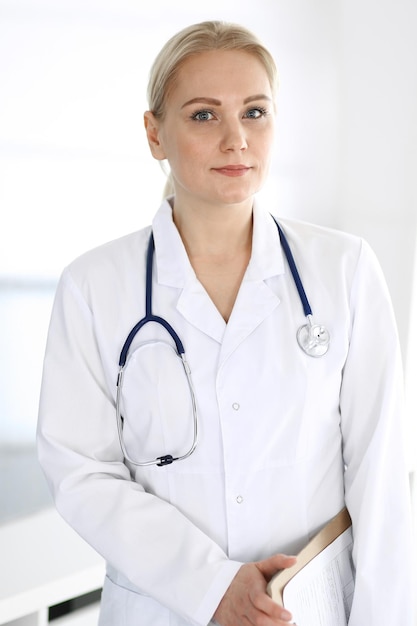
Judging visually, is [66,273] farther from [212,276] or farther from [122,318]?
[212,276]

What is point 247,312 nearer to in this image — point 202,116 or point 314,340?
Result: point 314,340

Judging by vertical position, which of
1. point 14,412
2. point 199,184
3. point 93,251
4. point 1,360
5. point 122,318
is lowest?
point 14,412

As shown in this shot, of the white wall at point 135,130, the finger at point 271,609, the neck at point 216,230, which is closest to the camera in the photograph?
the finger at point 271,609

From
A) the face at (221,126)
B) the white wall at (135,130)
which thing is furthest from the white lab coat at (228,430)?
the white wall at (135,130)

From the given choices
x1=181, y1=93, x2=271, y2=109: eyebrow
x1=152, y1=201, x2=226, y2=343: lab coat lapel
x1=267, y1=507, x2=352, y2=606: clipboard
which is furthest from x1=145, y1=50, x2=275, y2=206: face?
x1=267, y1=507, x2=352, y2=606: clipboard

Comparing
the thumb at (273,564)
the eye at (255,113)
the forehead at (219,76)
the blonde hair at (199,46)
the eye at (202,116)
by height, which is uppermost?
the blonde hair at (199,46)

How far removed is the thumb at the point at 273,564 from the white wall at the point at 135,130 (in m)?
1.03

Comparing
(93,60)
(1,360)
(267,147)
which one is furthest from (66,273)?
(93,60)

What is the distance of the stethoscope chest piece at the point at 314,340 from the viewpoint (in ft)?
4.33

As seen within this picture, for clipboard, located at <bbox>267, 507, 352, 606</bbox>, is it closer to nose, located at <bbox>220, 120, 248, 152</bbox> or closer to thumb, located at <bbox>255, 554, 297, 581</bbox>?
thumb, located at <bbox>255, 554, 297, 581</bbox>

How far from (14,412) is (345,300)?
3.54ft

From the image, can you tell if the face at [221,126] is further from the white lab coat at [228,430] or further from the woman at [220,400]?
the white lab coat at [228,430]

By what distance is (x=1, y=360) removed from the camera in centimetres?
211

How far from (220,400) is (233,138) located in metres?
0.40
